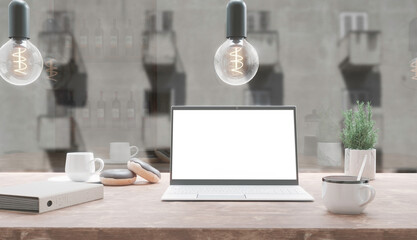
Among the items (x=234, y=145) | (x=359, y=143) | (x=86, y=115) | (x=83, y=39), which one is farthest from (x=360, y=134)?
(x=83, y=39)

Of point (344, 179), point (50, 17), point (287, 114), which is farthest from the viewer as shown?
point (50, 17)

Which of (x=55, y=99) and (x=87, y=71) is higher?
(x=87, y=71)

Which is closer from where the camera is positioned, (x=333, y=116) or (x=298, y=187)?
(x=298, y=187)

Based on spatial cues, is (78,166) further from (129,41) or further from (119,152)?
(129,41)

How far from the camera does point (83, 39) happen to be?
3.54 meters

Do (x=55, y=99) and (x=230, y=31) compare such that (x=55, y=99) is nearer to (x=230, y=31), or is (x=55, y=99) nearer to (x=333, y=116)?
(x=333, y=116)

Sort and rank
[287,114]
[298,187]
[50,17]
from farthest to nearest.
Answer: [50,17] < [287,114] < [298,187]

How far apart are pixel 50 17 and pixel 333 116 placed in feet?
8.87

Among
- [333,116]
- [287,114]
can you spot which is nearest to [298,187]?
[287,114]

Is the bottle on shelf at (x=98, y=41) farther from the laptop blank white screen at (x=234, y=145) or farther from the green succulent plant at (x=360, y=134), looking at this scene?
the green succulent plant at (x=360, y=134)

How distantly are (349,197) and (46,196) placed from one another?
70 centimetres

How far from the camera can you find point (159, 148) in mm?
3143

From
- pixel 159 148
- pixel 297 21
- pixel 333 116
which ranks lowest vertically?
pixel 159 148

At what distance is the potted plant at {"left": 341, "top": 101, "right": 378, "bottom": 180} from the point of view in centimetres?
137
